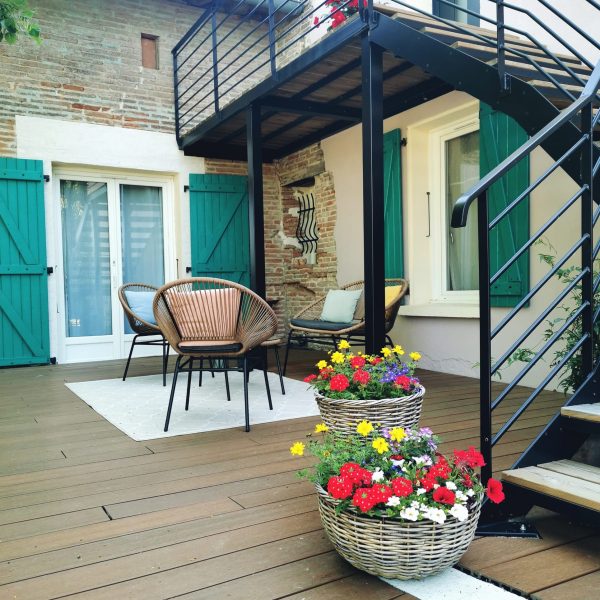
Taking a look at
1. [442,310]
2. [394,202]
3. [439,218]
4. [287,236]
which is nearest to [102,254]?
[287,236]

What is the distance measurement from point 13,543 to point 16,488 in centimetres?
56

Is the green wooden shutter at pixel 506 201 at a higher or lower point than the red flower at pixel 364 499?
higher

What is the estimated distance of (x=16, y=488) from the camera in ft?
7.47

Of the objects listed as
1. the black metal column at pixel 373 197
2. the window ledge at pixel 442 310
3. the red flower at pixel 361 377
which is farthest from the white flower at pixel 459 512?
the window ledge at pixel 442 310

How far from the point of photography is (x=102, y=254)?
21.1 ft

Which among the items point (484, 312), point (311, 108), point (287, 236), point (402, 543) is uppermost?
point (311, 108)

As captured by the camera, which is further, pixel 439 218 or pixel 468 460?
pixel 439 218

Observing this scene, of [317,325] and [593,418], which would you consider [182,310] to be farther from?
[593,418]

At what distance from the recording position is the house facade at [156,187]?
520 centimetres

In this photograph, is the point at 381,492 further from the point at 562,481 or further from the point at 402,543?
the point at 562,481

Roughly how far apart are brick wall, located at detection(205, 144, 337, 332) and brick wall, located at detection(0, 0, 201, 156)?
1.00 meters

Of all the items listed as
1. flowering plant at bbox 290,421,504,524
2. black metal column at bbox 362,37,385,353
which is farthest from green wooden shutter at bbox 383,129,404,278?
flowering plant at bbox 290,421,504,524

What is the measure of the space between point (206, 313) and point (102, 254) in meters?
3.48

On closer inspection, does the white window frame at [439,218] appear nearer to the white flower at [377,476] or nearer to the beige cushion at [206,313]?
the beige cushion at [206,313]
